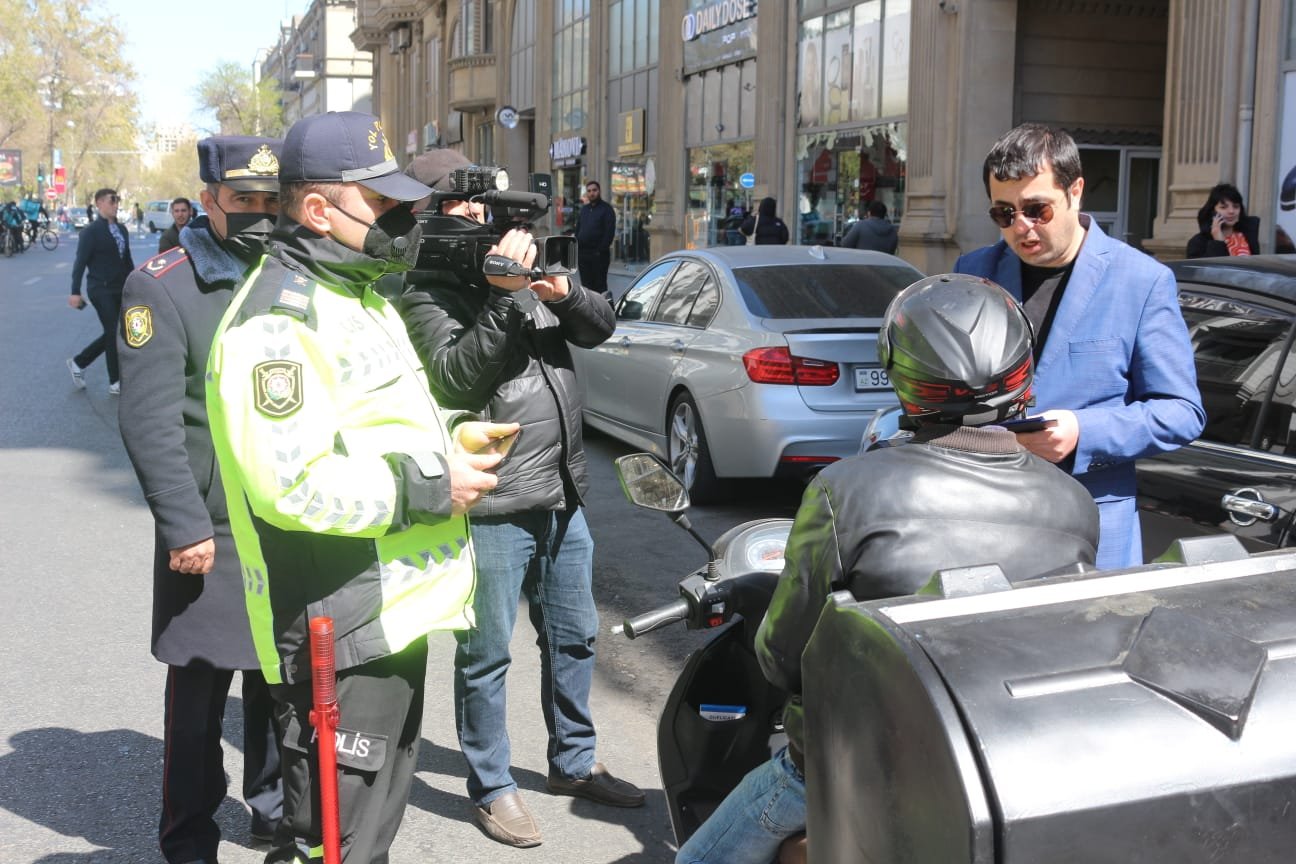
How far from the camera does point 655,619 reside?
267 cm

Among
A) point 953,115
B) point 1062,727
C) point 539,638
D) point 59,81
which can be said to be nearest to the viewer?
point 1062,727

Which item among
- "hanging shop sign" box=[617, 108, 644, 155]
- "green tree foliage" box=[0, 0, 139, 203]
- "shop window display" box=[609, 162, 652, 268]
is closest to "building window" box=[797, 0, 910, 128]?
"shop window display" box=[609, 162, 652, 268]

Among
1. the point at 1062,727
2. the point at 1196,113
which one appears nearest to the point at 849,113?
the point at 1196,113

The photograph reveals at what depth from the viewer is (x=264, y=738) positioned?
359 centimetres

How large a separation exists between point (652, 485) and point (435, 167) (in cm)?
145

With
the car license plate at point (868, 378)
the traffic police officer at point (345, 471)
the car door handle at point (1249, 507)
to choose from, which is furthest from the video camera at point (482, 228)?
the car license plate at point (868, 378)

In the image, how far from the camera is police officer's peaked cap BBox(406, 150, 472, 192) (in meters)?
3.75

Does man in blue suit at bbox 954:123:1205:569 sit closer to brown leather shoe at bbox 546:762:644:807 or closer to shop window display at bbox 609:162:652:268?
brown leather shoe at bbox 546:762:644:807

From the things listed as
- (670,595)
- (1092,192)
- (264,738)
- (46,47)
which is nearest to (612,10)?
(1092,192)

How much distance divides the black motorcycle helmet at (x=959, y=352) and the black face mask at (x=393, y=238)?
3.06ft

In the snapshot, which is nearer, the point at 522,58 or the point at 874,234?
the point at 874,234

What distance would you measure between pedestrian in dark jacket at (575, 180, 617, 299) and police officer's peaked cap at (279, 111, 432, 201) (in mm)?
15505

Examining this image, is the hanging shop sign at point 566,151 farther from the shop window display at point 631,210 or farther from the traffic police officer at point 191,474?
the traffic police officer at point 191,474

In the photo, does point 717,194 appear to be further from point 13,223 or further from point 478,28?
point 13,223
